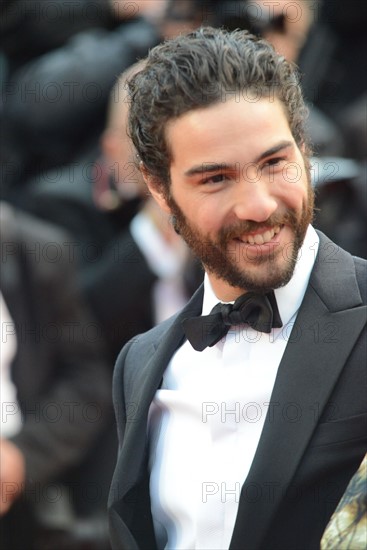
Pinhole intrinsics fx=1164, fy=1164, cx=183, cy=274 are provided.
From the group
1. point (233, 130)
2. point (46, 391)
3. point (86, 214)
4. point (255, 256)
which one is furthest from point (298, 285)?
point (86, 214)

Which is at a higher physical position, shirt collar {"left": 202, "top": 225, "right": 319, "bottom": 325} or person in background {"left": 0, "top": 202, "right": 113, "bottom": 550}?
shirt collar {"left": 202, "top": 225, "right": 319, "bottom": 325}

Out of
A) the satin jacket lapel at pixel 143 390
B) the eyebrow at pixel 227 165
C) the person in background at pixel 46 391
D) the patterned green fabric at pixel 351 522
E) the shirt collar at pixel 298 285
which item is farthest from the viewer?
the person in background at pixel 46 391

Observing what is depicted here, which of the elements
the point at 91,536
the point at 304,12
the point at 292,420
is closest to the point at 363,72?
the point at 304,12

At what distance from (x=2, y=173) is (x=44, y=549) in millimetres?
1798

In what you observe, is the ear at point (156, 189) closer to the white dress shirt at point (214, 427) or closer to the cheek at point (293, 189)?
the white dress shirt at point (214, 427)

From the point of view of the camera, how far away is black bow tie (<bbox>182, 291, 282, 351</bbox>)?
2.59 metres

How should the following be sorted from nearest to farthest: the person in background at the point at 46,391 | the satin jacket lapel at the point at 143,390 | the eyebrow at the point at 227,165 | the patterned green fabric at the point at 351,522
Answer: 1. the patterned green fabric at the point at 351,522
2. the eyebrow at the point at 227,165
3. the satin jacket lapel at the point at 143,390
4. the person in background at the point at 46,391

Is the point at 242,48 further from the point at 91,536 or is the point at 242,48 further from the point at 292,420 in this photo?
the point at 91,536

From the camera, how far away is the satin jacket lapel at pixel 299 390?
2400 mm

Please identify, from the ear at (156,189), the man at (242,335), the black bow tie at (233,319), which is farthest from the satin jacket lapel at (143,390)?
the ear at (156,189)

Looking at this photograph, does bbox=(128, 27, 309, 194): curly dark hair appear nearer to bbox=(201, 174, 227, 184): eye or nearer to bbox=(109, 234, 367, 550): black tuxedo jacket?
bbox=(201, 174, 227, 184): eye

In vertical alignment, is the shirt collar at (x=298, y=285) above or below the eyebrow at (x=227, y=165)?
below

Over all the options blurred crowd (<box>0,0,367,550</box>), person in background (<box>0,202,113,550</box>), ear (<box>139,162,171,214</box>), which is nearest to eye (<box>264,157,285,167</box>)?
ear (<box>139,162,171,214</box>)

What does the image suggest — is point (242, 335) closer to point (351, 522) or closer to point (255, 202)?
point (255, 202)
